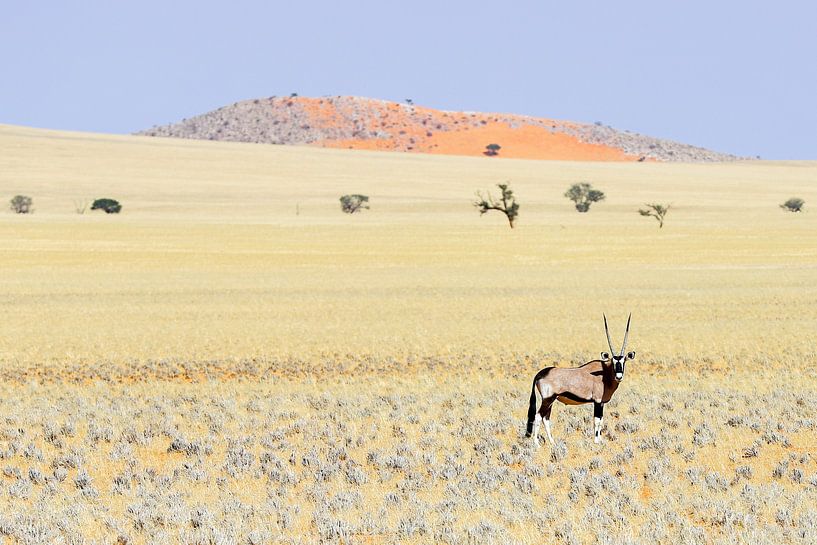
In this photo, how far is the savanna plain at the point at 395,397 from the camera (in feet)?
39.3

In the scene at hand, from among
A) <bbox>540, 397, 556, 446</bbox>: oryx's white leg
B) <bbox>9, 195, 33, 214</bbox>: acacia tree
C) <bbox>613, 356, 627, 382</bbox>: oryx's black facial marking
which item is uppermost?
<bbox>613, 356, 627, 382</bbox>: oryx's black facial marking

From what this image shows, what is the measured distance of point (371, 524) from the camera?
11.6 meters

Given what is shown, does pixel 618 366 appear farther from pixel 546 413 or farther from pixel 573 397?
pixel 546 413

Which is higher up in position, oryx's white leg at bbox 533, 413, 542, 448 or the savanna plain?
oryx's white leg at bbox 533, 413, 542, 448

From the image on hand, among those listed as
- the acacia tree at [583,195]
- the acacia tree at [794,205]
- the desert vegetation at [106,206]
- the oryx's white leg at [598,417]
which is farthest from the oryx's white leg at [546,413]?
the acacia tree at [794,205]

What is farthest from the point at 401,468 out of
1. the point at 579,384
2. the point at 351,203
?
the point at 351,203

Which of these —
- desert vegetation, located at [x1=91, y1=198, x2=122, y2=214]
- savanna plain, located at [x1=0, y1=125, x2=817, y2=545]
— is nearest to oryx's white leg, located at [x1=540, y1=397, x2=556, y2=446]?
savanna plain, located at [x1=0, y1=125, x2=817, y2=545]

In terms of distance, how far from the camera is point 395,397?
19.7 m

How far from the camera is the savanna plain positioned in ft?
39.3

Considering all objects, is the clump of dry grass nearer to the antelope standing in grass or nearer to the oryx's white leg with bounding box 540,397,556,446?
the oryx's white leg with bounding box 540,397,556,446

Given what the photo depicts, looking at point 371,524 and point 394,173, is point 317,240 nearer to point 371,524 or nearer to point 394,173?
point 371,524

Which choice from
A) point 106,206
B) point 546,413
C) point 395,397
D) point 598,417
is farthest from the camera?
point 106,206

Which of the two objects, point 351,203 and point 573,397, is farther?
point 351,203

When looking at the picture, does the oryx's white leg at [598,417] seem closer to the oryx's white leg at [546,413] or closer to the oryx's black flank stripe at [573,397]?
the oryx's black flank stripe at [573,397]
